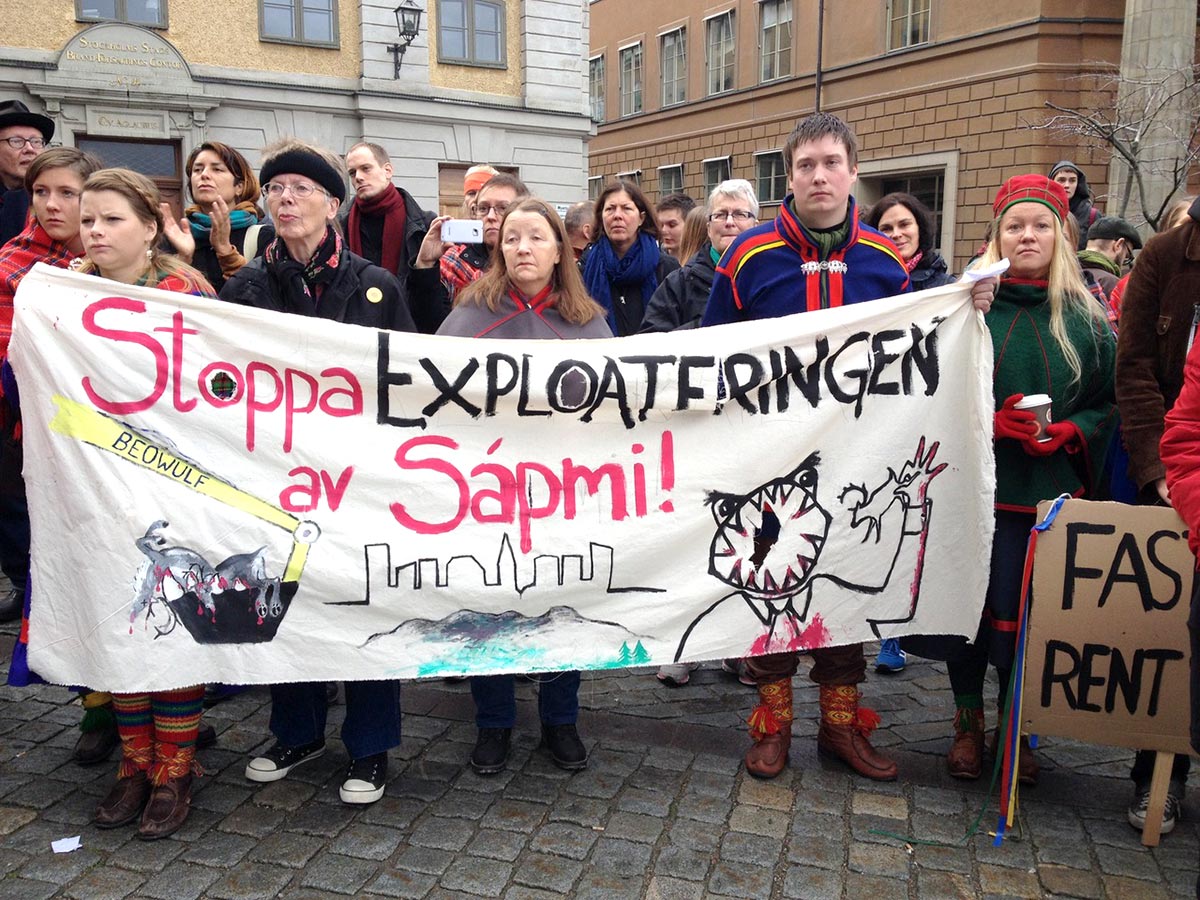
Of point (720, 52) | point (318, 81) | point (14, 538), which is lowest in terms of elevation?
point (14, 538)

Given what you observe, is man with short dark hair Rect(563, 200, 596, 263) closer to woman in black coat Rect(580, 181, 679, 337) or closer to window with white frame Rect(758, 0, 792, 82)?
woman in black coat Rect(580, 181, 679, 337)

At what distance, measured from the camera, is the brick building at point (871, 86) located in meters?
18.1

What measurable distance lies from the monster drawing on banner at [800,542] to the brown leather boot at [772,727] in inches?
10.0

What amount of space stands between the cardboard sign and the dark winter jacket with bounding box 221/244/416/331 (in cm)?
226

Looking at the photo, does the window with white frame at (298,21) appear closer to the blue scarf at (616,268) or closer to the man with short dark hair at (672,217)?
the man with short dark hair at (672,217)

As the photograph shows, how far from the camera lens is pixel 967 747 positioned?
142 inches

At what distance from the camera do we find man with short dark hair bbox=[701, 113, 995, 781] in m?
3.48

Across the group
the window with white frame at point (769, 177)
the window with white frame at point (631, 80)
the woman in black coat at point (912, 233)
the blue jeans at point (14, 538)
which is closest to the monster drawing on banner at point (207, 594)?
the blue jeans at point (14, 538)

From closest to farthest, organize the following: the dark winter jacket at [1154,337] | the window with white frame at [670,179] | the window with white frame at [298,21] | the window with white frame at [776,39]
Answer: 1. the dark winter jacket at [1154,337]
2. the window with white frame at [298,21]
3. the window with white frame at [776,39]
4. the window with white frame at [670,179]

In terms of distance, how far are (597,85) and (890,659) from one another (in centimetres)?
2890

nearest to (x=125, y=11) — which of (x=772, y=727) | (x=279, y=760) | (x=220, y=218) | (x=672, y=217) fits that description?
(x=672, y=217)

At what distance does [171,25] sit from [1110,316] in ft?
56.1

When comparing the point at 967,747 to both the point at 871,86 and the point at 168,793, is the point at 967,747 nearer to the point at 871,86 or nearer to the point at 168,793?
the point at 168,793

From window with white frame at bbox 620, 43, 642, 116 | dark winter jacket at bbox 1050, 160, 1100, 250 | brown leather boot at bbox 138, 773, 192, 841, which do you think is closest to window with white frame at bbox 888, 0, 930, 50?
window with white frame at bbox 620, 43, 642, 116
